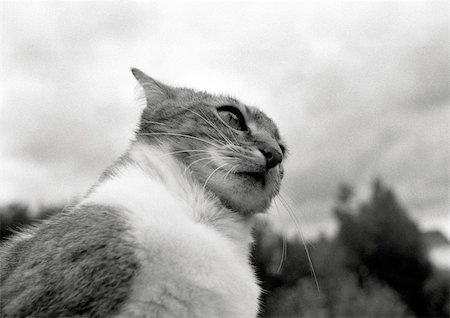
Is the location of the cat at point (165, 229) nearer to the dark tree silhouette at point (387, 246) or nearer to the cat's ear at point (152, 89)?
the cat's ear at point (152, 89)

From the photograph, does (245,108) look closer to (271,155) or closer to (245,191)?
(271,155)

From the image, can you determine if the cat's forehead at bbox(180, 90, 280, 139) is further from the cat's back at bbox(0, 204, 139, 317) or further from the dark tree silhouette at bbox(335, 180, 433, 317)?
the dark tree silhouette at bbox(335, 180, 433, 317)

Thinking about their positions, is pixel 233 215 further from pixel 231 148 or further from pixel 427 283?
pixel 427 283

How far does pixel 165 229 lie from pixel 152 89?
161 cm

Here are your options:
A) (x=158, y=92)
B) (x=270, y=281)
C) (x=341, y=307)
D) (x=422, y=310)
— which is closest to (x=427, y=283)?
(x=422, y=310)

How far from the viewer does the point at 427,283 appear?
40000 mm

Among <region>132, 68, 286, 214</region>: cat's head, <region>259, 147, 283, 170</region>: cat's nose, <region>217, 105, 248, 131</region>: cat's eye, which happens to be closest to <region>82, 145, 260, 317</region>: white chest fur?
<region>132, 68, 286, 214</region>: cat's head

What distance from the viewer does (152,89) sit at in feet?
12.6

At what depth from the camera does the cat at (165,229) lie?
2289mm

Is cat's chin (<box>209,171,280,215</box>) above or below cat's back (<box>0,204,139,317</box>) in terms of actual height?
above

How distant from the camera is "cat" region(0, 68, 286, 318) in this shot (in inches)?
90.1

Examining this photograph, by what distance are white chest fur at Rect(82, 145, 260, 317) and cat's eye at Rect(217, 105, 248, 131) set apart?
534 mm

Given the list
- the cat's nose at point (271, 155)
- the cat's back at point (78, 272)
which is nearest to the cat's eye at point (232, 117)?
the cat's nose at point (271, 155)

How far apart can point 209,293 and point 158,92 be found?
188 cm
